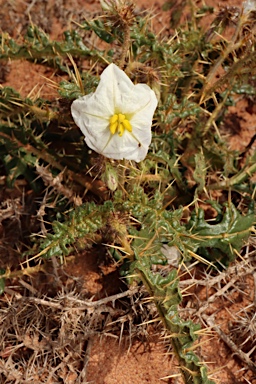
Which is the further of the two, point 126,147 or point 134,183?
point 134,183

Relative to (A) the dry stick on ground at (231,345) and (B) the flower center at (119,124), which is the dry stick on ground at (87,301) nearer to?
(A) the dry stick on ground at (231,345)

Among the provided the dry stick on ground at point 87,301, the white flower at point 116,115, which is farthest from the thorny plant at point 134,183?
the white flower at point 116,115

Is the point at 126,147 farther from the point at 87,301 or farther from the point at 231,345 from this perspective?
the point at 231,345

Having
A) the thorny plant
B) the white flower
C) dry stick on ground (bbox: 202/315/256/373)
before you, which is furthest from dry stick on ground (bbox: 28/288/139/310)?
the white flower

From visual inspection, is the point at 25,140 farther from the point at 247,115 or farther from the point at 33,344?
the point at 247,115

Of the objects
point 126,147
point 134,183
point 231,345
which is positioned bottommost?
point 231,345

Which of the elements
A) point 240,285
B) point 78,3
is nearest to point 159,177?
point 240,285

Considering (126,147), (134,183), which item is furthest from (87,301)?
(126,147)
